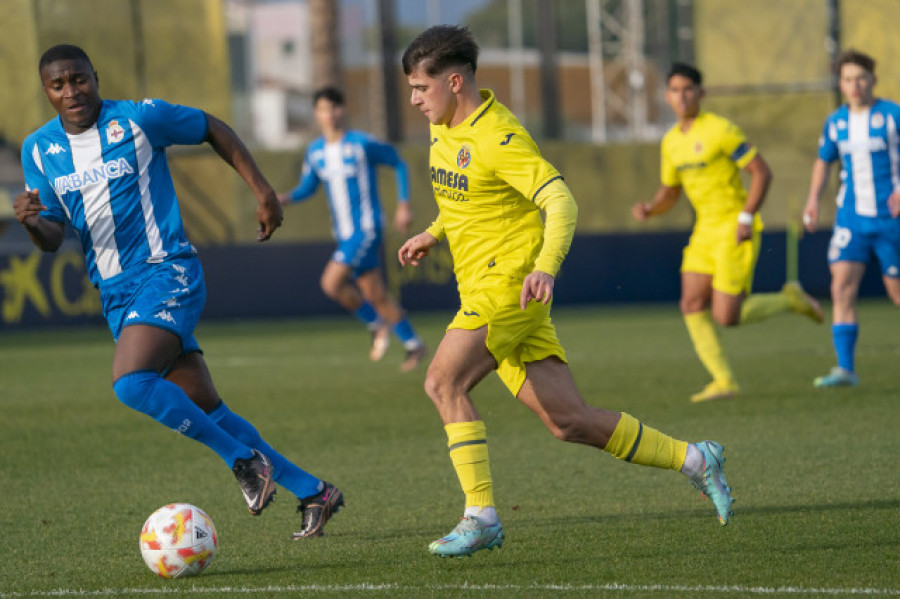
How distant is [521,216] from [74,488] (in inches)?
124

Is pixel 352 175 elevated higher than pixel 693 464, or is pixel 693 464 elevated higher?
pixel 352 175

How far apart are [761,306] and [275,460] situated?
5.69 meters

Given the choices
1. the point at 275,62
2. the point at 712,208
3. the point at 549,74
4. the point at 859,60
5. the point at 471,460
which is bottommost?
the point at 275,62

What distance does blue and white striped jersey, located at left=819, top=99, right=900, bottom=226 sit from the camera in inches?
396

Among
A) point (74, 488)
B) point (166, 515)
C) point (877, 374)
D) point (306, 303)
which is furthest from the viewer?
point (306, 303)

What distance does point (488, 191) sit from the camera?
537cm

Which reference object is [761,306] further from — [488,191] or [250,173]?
[250,173]

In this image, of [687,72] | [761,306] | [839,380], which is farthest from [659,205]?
[839,380]

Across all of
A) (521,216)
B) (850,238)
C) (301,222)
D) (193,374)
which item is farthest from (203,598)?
(301,222)

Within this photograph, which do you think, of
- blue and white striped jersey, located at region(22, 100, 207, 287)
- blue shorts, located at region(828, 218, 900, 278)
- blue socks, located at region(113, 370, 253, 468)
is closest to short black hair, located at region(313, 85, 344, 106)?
blue shorts, located at region(828, 218, 900, 278)

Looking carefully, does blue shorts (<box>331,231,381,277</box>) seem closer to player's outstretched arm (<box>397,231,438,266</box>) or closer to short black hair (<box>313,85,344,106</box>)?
short black hair (<box>313,85,344,106</box>)

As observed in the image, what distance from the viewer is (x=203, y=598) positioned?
4707 millimetres

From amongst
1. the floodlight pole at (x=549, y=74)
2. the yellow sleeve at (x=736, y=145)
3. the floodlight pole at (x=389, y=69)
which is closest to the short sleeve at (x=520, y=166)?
the yellow sleeve at (x=736, y=145)

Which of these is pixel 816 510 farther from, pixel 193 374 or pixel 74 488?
pixel 74 488
